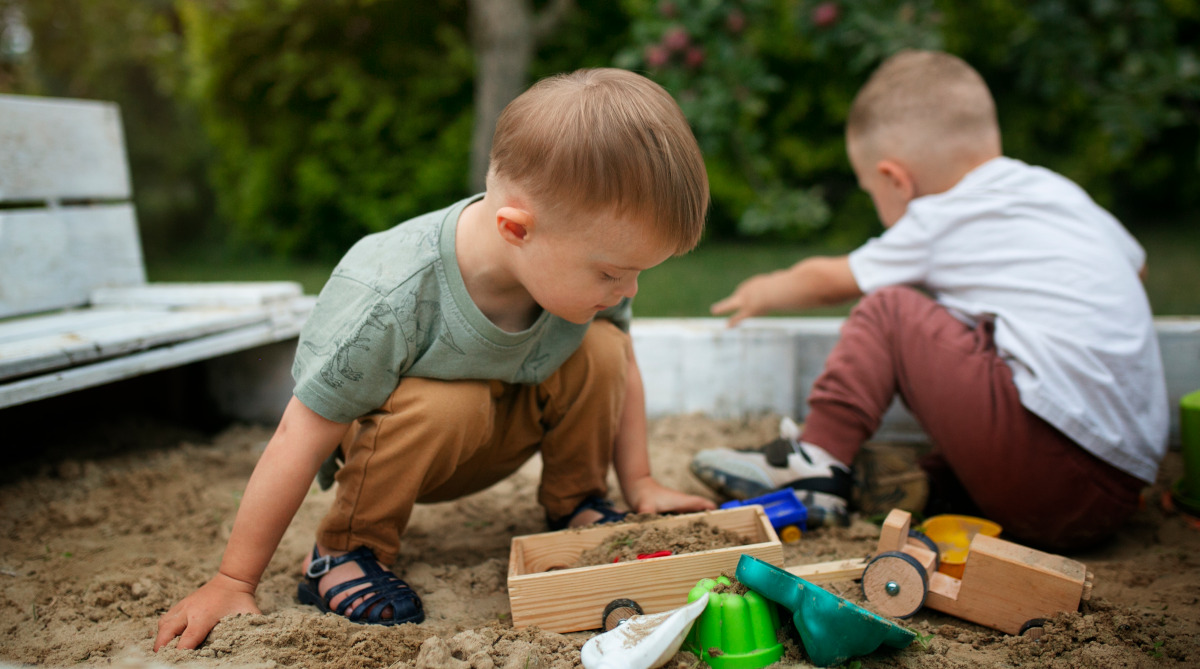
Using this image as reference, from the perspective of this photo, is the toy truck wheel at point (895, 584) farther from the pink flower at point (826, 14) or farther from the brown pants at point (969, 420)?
the pink flower at point (826, 14)

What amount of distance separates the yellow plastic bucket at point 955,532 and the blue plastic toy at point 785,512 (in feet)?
0.82

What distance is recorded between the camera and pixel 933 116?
2.15m

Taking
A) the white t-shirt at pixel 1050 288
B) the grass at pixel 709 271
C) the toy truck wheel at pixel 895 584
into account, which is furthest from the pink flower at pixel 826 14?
the toy truck wheel at pixel 895 584

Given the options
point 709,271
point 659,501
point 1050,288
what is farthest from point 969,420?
point 709,271

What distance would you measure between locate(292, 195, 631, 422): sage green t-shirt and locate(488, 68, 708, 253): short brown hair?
254 millimetres

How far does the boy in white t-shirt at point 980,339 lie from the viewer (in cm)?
171

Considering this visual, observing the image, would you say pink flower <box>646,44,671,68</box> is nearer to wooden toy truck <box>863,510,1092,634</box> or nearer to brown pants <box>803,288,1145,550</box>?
brown pants <box>803,288,1145,550</box>

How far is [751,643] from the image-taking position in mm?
1229

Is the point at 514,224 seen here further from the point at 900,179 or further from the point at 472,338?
the point at 900,179

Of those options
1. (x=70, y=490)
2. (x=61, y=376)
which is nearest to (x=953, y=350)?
(x=61, y=376)

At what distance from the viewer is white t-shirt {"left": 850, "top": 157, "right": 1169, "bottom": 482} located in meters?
Answer: 1.70

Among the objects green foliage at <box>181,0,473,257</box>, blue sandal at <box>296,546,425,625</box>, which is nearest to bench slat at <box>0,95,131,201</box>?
blue sandal at <box>296,546,425,625</box>

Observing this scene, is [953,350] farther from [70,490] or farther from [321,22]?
[321,22]

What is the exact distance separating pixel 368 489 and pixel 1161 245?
536 cm
